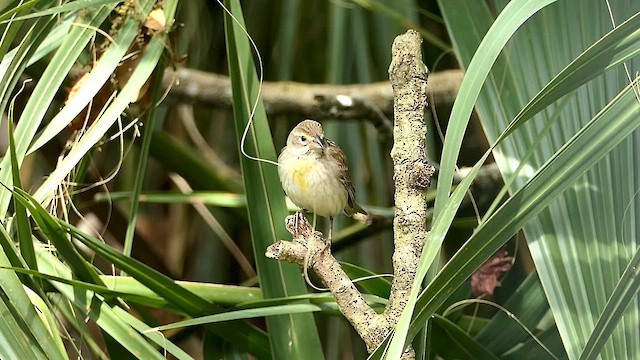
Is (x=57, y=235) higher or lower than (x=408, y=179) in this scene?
lower

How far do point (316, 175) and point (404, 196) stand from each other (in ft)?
2.23

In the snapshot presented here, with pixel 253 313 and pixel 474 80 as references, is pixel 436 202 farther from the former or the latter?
pixel 253 313

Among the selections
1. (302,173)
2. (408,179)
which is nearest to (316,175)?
(302,173)

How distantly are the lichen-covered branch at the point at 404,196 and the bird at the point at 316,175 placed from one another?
584 mm

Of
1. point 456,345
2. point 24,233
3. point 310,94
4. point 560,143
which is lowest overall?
point 24,233

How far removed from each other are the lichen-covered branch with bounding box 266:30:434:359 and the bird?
58 centimetres

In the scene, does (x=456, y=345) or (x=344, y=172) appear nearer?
(x=456, y=345)

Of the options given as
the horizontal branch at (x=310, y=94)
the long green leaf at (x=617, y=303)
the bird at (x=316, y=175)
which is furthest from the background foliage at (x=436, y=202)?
the horizontal branch at (x=310, y=94)

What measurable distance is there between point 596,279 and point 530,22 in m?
0.34

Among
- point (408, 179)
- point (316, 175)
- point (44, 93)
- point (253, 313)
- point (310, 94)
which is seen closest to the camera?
point (408, 179)

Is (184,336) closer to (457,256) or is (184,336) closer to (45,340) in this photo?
(45,340)

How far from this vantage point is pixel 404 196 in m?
0.83

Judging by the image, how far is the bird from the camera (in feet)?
4.86

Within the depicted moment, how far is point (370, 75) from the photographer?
1955mm
